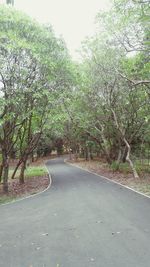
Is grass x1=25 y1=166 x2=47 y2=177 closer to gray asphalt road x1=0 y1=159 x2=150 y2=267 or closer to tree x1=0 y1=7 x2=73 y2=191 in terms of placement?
tree x1=0 y1=7 x2=73 y2=191

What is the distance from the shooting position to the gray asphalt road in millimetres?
5855

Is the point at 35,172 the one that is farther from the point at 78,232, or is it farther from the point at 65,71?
the point at 78,232

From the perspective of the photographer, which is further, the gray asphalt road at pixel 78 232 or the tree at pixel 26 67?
the tree at pixel 26 67

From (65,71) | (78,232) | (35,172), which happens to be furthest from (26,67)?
(35,172)

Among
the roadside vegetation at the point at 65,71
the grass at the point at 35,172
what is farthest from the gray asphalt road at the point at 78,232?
the grass at the point at 35,172

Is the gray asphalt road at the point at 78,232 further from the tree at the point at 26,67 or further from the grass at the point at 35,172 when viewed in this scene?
the grass at the point at 35,172

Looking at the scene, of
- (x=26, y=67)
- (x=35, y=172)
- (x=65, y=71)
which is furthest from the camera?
(x=35, y=172)

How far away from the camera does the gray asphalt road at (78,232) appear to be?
5855 mm

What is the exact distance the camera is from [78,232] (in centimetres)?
778

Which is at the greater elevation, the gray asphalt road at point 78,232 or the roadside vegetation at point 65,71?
the roadside vegetation at point 65,71

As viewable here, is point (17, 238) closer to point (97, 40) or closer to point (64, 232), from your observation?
point (64, 232)

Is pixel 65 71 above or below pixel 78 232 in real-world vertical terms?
above

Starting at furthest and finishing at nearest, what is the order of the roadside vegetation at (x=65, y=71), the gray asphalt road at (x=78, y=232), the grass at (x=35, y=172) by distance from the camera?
the grass at (x=35, y=172) < the roadside vegetation at (x=65, y=71) < the gray asphalt road at (x=78, y=232)

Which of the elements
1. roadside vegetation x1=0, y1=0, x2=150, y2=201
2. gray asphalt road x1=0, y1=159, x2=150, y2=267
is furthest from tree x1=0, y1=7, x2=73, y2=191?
gray asphalt road x1=0, y1=159, x2=150, y2=267
